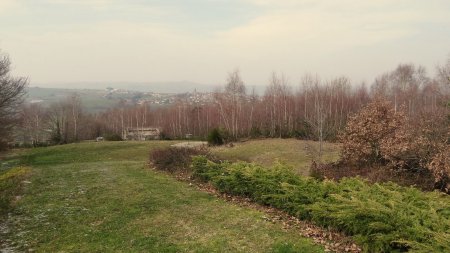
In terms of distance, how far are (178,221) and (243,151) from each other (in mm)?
19321

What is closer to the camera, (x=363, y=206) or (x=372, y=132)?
(x=363, y=206)

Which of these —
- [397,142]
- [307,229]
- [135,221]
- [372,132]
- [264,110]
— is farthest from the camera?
[264,110]

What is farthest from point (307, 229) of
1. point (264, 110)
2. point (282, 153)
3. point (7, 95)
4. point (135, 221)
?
point (264, 110)

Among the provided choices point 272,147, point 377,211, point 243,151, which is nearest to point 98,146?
point 243,151

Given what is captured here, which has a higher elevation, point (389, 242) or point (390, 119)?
point (390, 119)

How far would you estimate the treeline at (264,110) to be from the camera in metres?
44.2

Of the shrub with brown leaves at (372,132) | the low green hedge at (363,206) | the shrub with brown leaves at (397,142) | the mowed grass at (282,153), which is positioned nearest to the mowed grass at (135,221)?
the low green hedge at (363,206)

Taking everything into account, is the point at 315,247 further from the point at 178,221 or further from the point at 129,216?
the point at 129,216

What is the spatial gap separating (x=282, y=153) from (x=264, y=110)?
25975mm

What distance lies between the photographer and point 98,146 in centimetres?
3378

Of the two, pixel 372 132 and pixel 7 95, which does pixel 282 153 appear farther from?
pixel 7 95

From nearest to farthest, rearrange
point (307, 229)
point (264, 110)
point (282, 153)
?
point (307, 229), point (282, 153), point (264, 110)

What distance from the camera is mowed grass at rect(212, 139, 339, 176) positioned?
2328cm

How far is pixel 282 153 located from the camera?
87.1 feet
